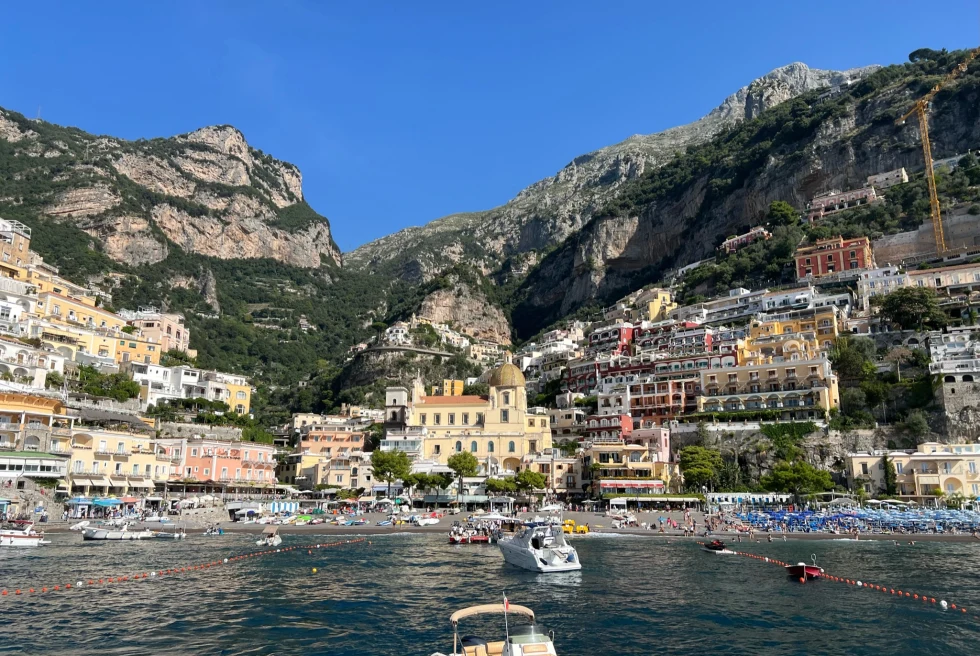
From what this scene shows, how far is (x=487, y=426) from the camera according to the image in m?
79.9

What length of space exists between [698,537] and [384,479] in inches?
1249

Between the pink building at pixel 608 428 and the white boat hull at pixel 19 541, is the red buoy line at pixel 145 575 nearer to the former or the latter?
the white boat hull at pixel 19 541

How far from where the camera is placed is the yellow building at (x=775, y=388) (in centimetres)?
7106

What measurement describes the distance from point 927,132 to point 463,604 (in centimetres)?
13009

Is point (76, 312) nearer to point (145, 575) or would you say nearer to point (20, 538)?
point (20, 538)

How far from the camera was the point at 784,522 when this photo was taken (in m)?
54.2

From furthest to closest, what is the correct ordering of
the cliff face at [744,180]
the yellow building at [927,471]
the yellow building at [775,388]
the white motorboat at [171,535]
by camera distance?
the cliff face at [744,180] → the yellow building at [775,388] → the yellow building at [927,471] → the white motorboat at [171,535]

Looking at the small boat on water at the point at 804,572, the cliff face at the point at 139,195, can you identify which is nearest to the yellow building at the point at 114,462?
the small boat on water at the point at 804,572

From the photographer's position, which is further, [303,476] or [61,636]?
[303,476]

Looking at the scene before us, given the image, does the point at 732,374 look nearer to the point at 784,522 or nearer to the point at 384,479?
the point at 784,522

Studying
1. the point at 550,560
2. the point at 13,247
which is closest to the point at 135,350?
the point at 13,247

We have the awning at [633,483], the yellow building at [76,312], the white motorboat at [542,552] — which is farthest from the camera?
the yellow building at [76,312]

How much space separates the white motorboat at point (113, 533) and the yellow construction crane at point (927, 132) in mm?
101847

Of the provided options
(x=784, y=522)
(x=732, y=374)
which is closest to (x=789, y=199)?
(x=732, y=374)
